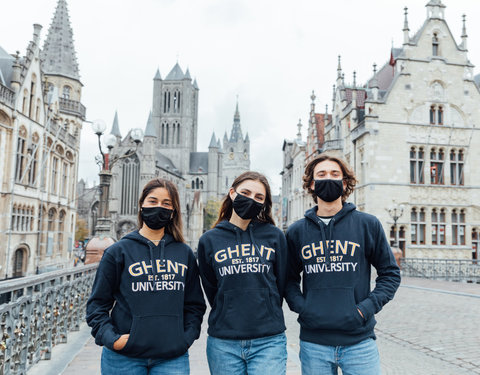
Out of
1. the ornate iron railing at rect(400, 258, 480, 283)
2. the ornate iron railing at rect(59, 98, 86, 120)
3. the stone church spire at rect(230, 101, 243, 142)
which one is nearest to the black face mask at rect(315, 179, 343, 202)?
the ornate iron railing at rect(400, 258, 480, 283)

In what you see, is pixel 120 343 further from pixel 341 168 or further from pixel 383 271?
pixel 341 168

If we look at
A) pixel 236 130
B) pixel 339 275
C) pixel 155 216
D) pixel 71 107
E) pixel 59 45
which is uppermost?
pixel 236 130

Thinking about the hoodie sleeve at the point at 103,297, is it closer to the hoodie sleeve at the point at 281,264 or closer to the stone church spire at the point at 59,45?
the hoodie sleeve at the point at 281,264

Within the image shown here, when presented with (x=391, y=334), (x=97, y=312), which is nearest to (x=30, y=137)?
(x=391, y=334)

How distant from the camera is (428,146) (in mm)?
27062

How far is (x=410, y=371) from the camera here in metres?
5.89

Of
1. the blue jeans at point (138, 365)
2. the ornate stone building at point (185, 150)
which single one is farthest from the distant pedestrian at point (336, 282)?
the ornate stone building at point (185, 150)

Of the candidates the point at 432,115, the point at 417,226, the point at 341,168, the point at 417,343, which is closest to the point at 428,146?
the point at 432,115

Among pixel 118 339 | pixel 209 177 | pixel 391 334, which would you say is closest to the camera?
pixel 118 339

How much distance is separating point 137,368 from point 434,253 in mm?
26939

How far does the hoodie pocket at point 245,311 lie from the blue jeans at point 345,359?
417 mm

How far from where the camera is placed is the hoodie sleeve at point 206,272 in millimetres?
3307

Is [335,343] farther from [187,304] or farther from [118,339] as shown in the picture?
[118,339]

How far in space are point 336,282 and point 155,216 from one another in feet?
4.81
